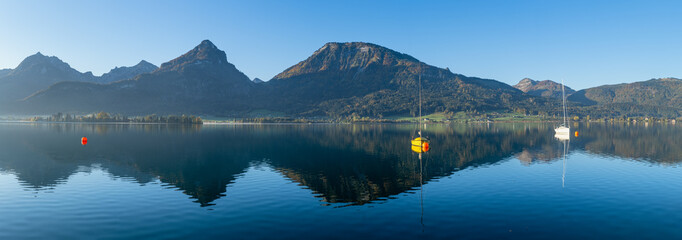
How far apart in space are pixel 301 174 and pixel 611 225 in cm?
3594

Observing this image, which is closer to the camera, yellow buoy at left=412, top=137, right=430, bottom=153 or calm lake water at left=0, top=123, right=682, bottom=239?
calm lake water at left=0, top=123, right=682, bottom=239

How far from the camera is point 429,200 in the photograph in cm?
3503

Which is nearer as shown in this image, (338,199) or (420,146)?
(338,199)

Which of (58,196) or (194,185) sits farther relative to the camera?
(194,185)

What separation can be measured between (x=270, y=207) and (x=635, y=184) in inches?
1774

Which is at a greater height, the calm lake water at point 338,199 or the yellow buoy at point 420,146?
the yellow buoy at point 420,146

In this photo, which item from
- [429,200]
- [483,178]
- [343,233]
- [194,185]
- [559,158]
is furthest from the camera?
[559,158]

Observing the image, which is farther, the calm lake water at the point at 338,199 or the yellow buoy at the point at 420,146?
the yellow buoy at the point at 420,146

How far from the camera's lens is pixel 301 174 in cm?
5119

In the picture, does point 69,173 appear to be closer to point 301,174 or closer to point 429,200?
point 301,174

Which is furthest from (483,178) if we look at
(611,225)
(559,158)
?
(559,158)

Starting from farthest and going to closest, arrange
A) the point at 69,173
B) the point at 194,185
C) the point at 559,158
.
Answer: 1. the point at 559,158
2. the point at 69,173
3. the point at 194,185

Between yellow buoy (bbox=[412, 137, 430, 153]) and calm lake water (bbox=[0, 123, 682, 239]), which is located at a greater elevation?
yellow buoy (bbox=[412, 137, 430, 153])

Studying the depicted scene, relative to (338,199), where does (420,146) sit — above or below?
above
